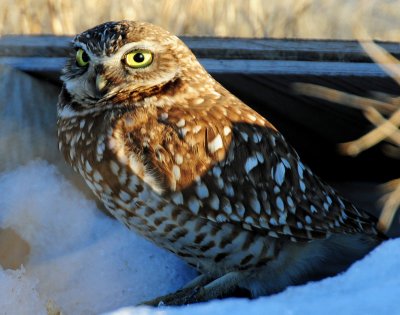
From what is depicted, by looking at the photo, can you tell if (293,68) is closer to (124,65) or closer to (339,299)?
(124,65)

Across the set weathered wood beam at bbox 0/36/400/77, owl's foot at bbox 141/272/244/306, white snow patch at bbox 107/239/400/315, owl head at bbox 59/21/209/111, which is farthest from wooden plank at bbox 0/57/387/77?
white snow patch at bbox 107/239/400/315

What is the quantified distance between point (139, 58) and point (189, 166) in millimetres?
473

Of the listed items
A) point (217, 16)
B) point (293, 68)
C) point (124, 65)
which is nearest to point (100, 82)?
point (124, 65)

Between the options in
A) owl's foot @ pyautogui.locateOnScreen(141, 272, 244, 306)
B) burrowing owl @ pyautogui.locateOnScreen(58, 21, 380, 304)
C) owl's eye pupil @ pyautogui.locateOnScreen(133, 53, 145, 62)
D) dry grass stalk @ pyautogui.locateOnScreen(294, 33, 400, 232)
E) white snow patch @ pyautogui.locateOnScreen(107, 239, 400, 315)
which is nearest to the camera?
white snow patch @ pyautogui.locateOnScreen(107, 239, 400, 315)

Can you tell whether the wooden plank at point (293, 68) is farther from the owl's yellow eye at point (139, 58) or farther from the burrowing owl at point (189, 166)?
the owl's yellow eye at point (139, 58)

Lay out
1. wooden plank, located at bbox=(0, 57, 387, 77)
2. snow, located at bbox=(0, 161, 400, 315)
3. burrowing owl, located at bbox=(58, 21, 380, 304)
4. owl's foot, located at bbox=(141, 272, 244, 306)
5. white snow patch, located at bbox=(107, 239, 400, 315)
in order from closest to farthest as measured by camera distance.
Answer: white snow patch, located at bbox=(107, 239, 400, 315)
burrowing owl, located at bbox=(58, 21, 380, 304)
owl's foot, located at bbox=(141, 272, 244, 306)
snow, located at bbox=(0, 161, 400, 315)
wooden plank, located at bbox=(0, 57, 387, 77)

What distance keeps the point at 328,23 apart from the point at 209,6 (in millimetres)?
544

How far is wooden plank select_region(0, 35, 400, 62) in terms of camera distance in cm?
350

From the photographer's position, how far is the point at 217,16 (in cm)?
347

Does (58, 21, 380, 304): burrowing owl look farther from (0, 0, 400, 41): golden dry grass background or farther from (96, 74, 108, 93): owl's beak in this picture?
(0, 0, 400, 41): golden dry grass background

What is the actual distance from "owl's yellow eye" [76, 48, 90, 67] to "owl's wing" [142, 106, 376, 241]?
404 millimetres

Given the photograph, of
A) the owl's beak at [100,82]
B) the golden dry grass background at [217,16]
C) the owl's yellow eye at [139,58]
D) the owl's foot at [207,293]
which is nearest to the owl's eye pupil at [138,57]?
the owl's yellow eye at [139,58]

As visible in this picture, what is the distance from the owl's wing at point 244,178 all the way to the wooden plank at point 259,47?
0.48m

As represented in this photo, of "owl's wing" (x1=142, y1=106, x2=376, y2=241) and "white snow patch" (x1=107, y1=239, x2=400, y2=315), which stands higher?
"white snow patch" (x1=107, y1=239, x2=400, y2=315)
